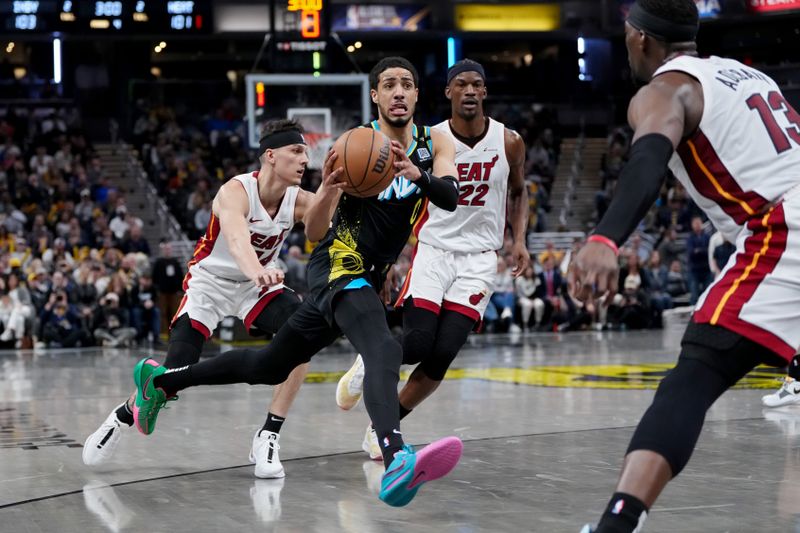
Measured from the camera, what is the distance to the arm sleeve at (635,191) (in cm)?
338

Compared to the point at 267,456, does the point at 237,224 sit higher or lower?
higher

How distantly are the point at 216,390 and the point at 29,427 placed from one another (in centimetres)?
259

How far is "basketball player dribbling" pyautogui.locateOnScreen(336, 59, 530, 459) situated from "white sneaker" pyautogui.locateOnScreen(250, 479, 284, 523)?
3.87 ft

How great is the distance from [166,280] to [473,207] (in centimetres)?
1173

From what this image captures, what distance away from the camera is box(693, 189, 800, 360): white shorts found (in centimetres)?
353

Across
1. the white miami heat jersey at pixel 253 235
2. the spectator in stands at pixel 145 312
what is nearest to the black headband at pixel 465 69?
the white miami heat jersey at pixel 253 235

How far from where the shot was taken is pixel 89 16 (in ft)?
83.7

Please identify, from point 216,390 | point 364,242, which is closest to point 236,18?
point 216,390

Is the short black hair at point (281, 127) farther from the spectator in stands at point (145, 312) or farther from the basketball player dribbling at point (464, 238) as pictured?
the spectator in stands at point (145, 312)

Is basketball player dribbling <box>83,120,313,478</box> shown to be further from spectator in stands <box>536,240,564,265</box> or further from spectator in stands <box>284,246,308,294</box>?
spectator in stands <box>536,240,564,265</box>

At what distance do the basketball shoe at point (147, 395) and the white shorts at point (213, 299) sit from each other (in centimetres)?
68

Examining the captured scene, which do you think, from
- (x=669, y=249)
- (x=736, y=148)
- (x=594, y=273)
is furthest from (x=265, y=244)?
Result: (x=669, y=249)

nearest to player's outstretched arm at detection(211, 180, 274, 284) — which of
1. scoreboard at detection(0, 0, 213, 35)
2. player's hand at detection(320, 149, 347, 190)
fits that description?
player's hand at detection(320, 149, 347, 190)

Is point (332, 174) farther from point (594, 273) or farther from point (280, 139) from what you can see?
point (594, 273)
